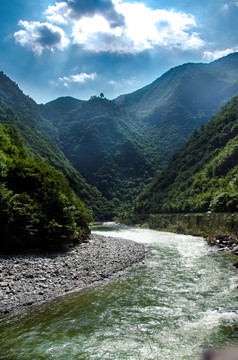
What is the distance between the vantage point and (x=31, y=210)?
25.3 metres

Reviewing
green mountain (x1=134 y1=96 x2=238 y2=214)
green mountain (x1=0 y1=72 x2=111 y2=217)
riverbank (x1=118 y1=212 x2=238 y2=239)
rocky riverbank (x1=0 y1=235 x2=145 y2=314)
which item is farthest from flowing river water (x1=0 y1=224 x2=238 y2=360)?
green mountain (x1=0 y1=72 x2=111 y2=217)

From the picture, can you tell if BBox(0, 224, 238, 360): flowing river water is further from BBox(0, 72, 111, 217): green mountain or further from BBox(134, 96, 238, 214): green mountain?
BBox(0, 72, 111, 217): green mountain

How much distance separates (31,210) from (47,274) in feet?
31.2

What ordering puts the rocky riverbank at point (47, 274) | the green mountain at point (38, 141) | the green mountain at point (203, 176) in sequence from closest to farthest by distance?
the rocky riverbank at point (47, 274)
the green mountain at point (203, 176)
the green mountain at point (38, 141)

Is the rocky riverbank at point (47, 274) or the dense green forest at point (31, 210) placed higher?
the dense green forest at point (31, 210)

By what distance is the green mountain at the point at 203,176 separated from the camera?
6406 centimetres

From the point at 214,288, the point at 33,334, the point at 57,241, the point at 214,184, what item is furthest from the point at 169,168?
the point at 33,334

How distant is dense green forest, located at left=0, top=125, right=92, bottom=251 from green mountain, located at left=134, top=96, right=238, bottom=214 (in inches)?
1417

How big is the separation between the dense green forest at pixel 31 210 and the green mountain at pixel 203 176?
118 ft

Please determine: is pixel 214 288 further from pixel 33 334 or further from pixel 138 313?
pixel 33 334

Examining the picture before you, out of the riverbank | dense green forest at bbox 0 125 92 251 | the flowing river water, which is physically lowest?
the riverbank

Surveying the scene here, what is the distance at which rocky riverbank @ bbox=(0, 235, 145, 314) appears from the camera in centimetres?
1379

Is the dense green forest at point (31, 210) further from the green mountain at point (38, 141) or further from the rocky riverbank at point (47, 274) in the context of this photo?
the green mountain at point (38, 141)

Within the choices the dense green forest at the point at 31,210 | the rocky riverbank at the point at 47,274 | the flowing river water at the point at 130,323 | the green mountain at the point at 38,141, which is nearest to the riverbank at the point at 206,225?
the rocky riverbank at the point at 47,274
